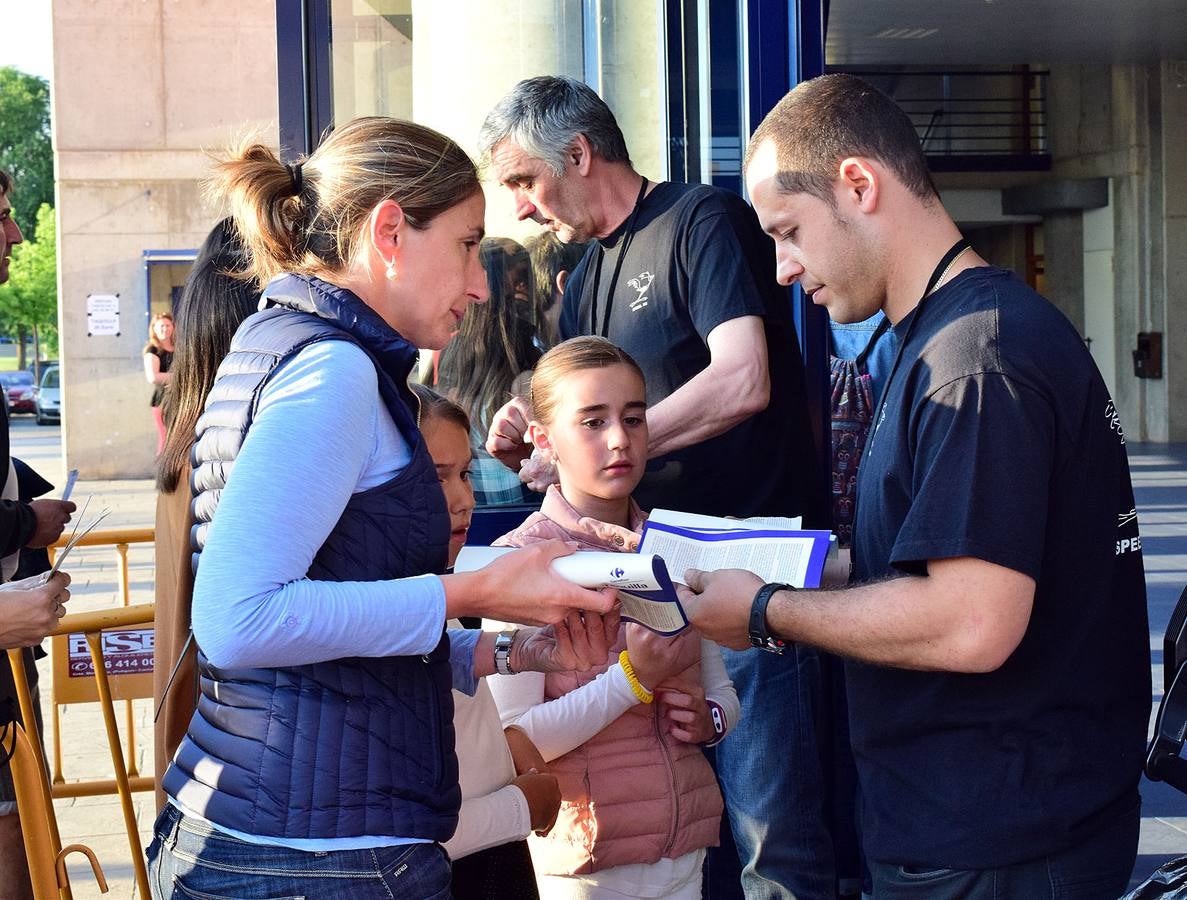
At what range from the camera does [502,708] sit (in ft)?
9.64

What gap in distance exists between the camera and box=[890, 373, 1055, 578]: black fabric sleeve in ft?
6.27

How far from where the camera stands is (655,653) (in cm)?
280

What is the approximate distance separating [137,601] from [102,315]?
12.0 meters

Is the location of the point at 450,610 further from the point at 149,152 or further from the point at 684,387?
the point at 149,152

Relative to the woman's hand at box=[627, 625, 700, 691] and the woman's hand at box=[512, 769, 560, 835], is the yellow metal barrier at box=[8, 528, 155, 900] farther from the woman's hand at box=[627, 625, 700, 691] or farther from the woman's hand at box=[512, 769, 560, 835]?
the woman's hand at box=[627, 625, 700, 691]

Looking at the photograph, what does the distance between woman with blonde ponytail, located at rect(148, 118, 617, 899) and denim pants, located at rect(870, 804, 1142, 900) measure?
696 mm

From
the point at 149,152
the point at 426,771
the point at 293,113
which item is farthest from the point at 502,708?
the point at 149,152

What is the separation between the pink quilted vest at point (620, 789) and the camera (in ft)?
9.43

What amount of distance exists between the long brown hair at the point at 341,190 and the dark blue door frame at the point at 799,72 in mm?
2046

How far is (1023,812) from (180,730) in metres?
1.88

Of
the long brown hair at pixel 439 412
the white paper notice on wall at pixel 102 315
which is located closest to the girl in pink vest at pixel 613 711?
the long brown hair at pixel 439 412

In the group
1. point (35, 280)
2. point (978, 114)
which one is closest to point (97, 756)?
point (978, 114)

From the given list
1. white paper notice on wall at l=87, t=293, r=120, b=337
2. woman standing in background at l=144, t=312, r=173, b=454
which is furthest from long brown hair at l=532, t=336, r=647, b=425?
white paper notice on wall at l=87, t=293, r=120, b=337

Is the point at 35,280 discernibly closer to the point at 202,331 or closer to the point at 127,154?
the point at 127,154
